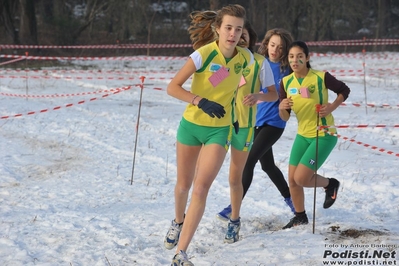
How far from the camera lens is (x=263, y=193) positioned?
736 centimetres

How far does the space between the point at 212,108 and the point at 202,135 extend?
399 millimetres

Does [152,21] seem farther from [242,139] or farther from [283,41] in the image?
[242,139]

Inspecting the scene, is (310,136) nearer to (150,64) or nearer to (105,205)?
(105,205)

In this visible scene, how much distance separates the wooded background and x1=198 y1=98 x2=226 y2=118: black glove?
27.3 metres

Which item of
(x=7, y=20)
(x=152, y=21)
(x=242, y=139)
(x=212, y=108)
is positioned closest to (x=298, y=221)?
(x=242, y=139)

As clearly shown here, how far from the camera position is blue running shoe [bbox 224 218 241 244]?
18.0 feet

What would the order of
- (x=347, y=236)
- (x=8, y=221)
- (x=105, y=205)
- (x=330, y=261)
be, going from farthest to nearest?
(x=105, y=205) → (x=8, y=221) → (x=347, y=236) → (x=330, y=261)

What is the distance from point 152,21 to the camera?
3772 cm

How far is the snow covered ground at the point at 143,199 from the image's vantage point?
199 inches

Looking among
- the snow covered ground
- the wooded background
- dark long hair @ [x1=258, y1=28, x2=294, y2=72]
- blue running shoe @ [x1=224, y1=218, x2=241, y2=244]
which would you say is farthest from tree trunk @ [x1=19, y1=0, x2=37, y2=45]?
blue running shoe @ [x1=224, y1=218, x2=241, y2=244]

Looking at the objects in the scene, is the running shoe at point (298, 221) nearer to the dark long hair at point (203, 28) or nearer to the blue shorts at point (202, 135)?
the blue shorts at point (202, 135)

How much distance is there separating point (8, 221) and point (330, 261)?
318cm

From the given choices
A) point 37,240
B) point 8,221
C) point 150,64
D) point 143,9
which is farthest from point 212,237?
point 143,9

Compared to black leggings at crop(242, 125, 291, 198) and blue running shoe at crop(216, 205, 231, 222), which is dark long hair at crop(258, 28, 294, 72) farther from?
blue running shoe at crop(216, 205, 231, 222)
